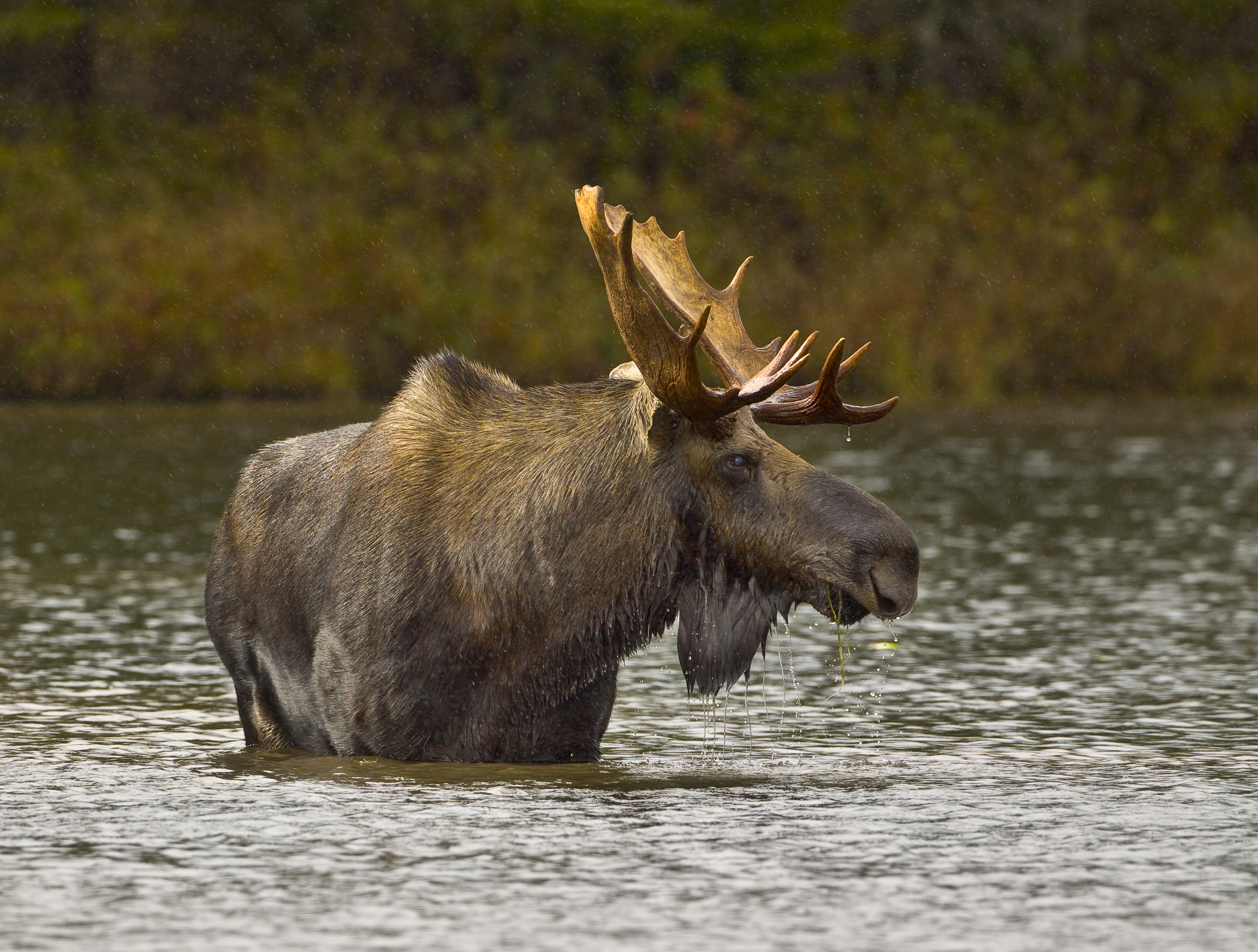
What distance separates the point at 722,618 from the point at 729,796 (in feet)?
1.87

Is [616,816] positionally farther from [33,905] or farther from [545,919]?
[33,905]

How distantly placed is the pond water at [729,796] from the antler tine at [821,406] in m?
0.75

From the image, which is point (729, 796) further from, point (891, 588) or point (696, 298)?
point (696, 298)

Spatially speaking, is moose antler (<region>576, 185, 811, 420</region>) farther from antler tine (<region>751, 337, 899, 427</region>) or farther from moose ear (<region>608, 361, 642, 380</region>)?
moose ear (<region>608, 361, 642, 380</region>)

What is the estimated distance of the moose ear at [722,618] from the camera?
749cm

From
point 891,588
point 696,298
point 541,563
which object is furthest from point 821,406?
point 541,563

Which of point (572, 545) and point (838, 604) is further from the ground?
point (572, 545)

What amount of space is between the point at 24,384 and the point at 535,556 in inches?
876

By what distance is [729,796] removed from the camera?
7543 millimetres

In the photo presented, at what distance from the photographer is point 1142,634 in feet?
38.7

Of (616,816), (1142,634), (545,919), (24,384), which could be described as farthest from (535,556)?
(24,384)

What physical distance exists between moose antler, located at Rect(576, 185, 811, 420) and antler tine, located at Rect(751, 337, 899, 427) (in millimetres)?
111

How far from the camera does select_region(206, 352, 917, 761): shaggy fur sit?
738 centimetres

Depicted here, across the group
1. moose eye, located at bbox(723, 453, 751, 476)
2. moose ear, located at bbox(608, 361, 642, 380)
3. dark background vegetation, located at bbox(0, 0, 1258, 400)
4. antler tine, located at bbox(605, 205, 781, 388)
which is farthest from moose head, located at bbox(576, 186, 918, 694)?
dark background vegetation, located at bbox(0, 0, 1258, 400)
